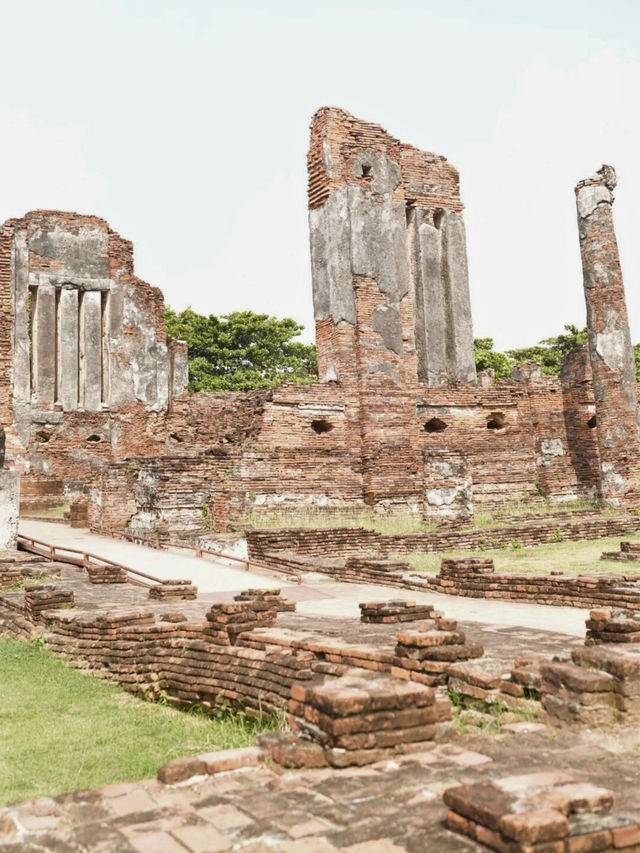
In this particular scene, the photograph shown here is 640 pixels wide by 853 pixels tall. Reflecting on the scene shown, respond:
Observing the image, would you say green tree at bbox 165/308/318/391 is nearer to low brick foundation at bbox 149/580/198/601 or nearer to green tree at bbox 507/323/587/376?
green tree at bbox 507/323/587/376

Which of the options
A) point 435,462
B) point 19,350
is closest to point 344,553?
point 435,462

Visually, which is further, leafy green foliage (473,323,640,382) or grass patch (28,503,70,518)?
leafy green foliage (473,323,640,382)

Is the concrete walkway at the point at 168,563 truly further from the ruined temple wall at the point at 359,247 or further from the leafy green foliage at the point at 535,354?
the leafy green foliage at the point at 535,354

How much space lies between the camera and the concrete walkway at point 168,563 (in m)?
11.0

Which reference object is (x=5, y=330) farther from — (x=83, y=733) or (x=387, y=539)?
(x=83, y=733)

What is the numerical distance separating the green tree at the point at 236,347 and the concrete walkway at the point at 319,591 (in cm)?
1754

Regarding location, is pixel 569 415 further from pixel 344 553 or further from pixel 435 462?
pixel 344 553

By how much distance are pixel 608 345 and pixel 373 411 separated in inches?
223

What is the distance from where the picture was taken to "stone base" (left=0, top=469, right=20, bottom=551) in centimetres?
1248

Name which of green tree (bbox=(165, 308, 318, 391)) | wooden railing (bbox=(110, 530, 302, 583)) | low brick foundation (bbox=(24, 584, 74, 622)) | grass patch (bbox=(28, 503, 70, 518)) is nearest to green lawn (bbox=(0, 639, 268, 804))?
low brick foundation (bbox=(24, 584, 74, 622))

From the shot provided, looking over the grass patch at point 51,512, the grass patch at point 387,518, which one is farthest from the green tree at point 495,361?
the grass patch at point 51,512

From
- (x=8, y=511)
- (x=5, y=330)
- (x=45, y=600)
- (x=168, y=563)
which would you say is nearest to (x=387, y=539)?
(x=168, y=563)

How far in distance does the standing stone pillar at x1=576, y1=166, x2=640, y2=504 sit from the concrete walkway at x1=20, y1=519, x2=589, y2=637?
9825 millimetres

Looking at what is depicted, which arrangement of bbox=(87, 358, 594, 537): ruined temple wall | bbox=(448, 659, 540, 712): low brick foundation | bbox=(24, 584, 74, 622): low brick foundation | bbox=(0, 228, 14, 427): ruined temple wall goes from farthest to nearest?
bbox=(0, 228, 14, 427): ruined temple wall → bbox=(87, 358, 594, 537): ruined temple wall → bbox=(24, 584, 74, 622): low brick foundation → bbox=(448, 659, 540, 712): low brick foundation
